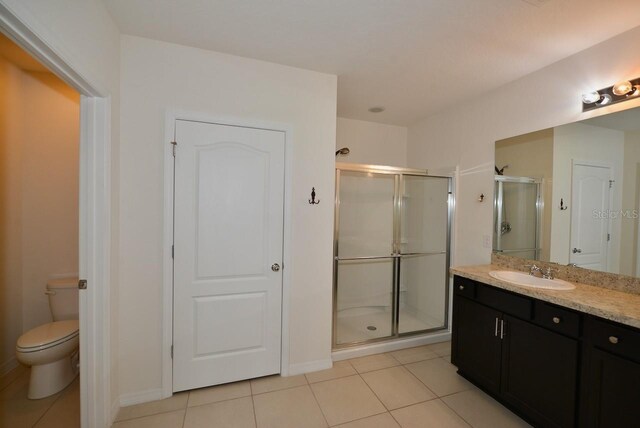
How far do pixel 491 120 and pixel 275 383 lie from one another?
3029 mm

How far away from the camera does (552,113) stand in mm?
2072

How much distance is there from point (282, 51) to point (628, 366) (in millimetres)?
2685

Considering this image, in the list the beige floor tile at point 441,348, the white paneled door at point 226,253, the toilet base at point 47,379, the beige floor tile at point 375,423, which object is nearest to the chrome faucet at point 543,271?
the beige floor tile at point 441,348

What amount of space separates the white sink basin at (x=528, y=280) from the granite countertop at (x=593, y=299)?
74mm

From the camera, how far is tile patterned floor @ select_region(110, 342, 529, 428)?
5.72ft

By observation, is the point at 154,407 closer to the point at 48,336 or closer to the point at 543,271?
the point at 48,336

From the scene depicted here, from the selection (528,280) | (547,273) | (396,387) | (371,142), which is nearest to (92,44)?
(371,142)

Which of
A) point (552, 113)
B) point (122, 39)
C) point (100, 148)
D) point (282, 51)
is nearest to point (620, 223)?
point (552, 113)

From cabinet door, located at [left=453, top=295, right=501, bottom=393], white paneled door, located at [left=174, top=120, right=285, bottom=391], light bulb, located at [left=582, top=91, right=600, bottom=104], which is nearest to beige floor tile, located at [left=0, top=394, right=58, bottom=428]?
white paneled door, located at [left=174, top=120, right=285, bottom=391]

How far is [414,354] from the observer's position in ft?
8.76

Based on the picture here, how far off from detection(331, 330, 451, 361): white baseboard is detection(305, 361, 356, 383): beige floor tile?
83mm

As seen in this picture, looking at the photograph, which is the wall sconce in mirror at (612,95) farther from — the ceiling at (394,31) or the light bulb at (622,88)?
the ceiling at (394,31)

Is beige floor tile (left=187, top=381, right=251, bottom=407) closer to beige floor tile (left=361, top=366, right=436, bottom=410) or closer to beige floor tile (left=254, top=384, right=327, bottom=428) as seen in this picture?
beige floor tile (left=254, top=384, right=327, bottom=428)

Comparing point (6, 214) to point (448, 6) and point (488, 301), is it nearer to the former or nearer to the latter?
point (448, 6)
